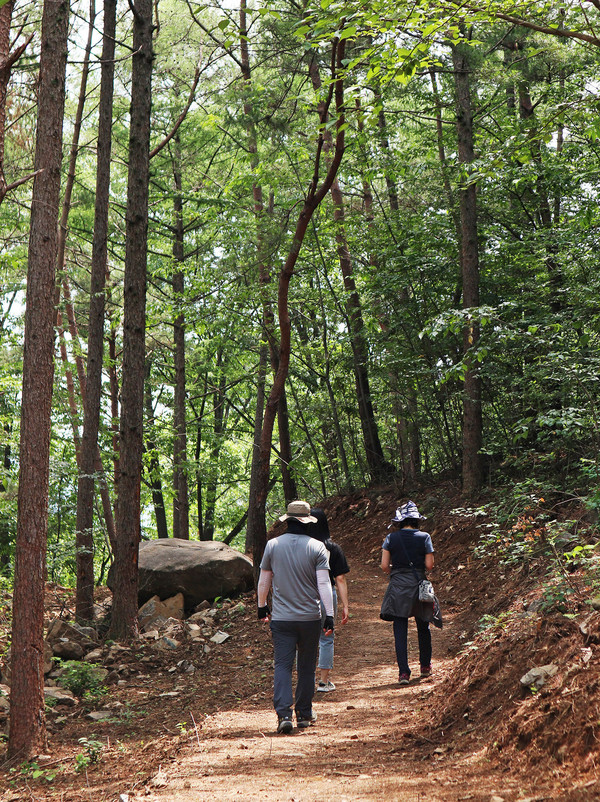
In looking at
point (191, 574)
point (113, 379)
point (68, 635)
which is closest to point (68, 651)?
point (68, 635)

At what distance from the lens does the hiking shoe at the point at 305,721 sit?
19.8ft

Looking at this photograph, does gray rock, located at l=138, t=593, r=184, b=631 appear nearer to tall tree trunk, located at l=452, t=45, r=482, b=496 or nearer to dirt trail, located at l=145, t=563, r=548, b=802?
→ dirt trail, located at l=145, t=563, r=548, b=802

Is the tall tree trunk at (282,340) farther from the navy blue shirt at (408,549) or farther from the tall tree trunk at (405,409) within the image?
the navy blue shirt at (408,549)

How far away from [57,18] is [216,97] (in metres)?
8.84

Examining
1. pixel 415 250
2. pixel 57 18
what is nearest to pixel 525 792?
pixel 57 18

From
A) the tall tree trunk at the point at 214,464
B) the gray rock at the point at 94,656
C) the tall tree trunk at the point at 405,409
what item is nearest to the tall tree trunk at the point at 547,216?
the tall tree trunk at the point at 405,409

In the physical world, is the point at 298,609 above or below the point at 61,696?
above

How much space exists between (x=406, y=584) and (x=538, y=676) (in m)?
2.71

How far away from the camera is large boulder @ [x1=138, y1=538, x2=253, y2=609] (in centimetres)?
1258

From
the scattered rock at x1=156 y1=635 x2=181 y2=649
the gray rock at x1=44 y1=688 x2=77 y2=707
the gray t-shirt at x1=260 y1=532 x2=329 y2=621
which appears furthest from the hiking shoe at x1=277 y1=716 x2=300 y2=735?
the scattered rock at x1=156 y1=635 x2=181 y2=649

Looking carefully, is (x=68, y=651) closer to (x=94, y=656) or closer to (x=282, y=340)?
(x=94, y=656)

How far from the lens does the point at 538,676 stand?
477cm

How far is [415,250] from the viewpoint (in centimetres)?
1468

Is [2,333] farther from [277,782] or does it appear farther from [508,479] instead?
[277,782]
